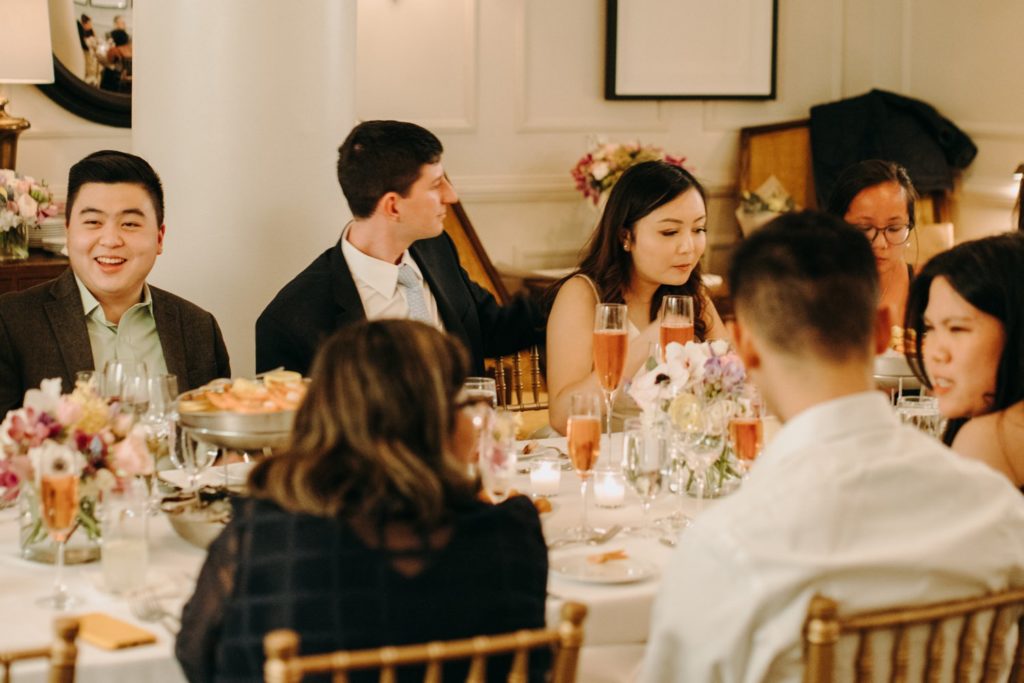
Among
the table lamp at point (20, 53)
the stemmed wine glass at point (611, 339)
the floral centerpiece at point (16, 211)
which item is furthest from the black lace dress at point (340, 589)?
the table lamp at point (20, 53)

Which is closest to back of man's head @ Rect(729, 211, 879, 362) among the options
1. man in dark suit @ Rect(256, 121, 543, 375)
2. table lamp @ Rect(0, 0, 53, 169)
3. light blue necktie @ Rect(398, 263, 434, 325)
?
man in dark suit @ Rect(256, 121, 543, 375)

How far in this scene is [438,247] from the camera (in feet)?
12.8

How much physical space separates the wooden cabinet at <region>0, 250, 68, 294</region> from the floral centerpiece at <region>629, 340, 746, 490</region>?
2576 mm

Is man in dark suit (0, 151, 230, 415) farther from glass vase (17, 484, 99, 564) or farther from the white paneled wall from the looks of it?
the white paneled wall

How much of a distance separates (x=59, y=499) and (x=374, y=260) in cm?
158

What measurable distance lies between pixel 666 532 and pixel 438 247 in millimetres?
1588

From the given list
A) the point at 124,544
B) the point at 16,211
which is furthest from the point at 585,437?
the point at 16,211

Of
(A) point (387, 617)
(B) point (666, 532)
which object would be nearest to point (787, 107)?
(B) point (666, 532)

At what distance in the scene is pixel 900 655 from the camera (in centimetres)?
176

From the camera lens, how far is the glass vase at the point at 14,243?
463cm

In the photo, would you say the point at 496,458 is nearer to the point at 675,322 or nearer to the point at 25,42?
the point at 675,322

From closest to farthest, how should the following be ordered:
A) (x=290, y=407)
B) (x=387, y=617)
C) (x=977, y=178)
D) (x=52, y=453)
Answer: (x=387, y=617), (x=52, y=453), (x=290, y=407), (x=977, y=178)

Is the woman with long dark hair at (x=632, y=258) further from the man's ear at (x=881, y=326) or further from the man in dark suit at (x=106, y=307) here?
the man's ear at (x=881, y=326)

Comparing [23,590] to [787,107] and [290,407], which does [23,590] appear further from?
[787,107]
